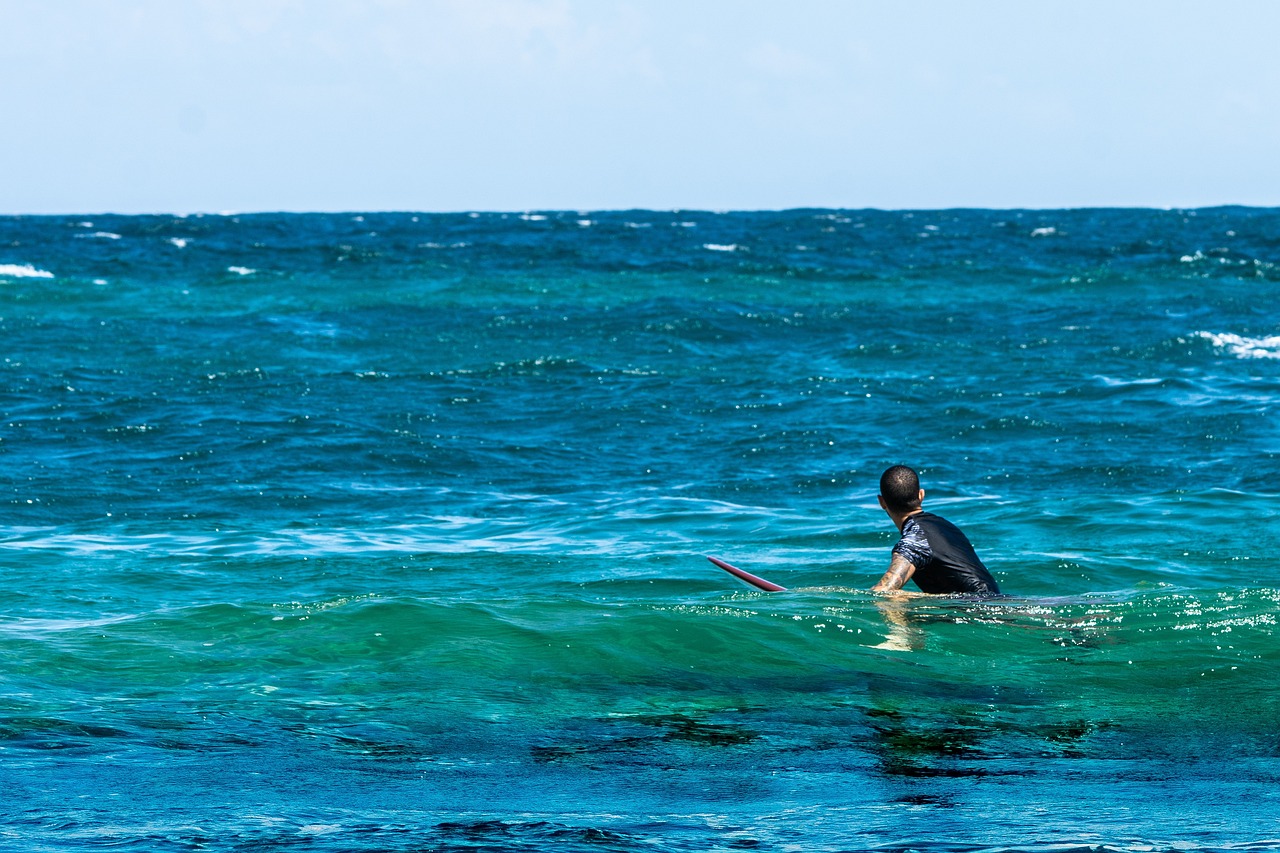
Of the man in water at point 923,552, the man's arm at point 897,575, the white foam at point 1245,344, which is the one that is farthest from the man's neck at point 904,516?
Answer: the white foam at point 1245,344

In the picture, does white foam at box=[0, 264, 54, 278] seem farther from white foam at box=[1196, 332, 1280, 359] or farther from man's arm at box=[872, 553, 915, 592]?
man's arm at box=[872, 553, 915, 592]

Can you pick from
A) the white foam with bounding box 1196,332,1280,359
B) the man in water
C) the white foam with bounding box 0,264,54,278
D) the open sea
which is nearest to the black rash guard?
the man in water

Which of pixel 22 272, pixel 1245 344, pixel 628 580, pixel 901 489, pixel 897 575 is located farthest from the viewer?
pixel 22 272

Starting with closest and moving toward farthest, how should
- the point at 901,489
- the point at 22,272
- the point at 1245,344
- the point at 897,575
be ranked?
the point at 897,575 → the point at 901,489 → the point at 1245,344 → the point at 22,272

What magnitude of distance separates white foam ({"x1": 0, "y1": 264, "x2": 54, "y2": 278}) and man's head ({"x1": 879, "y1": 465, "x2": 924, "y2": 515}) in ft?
110

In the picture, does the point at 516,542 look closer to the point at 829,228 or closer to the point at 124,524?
the point at 124,524

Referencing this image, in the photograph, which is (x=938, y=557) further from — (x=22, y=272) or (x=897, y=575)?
(x=22, y=272)

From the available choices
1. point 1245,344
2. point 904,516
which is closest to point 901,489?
point 904,516

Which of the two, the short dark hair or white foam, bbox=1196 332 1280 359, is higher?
white foam, bbox=1196 332 1280 359

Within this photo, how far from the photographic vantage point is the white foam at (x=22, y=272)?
3868 centimetres

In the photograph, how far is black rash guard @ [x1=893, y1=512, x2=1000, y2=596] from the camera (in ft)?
31.3

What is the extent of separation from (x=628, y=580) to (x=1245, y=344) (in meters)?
18.5

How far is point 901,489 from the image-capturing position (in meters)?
9.66

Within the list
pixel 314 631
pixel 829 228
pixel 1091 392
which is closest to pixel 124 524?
pixel 314 631
